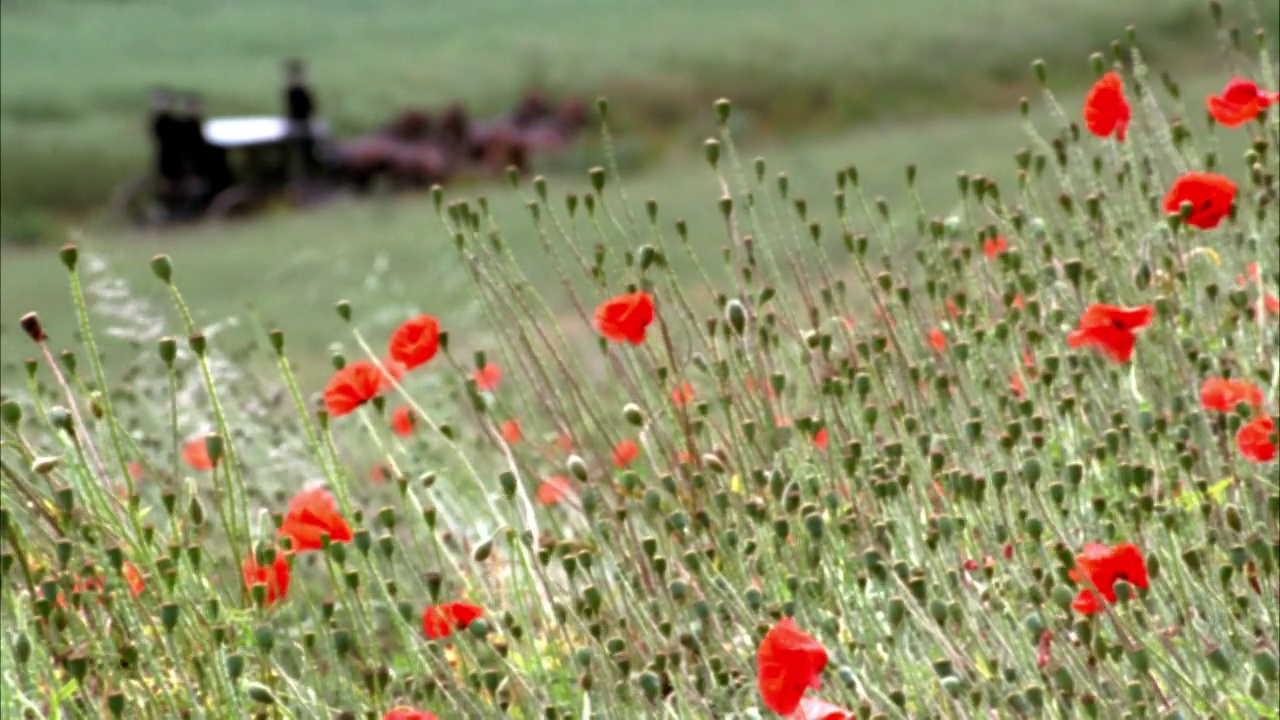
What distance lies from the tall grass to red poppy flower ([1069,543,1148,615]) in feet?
0.05

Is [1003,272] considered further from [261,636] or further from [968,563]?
[261,636]

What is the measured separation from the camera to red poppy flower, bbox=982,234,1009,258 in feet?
11.8

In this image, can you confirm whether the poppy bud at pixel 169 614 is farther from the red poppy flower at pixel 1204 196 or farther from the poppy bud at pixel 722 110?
the red poppy flower at pixel 1204 196

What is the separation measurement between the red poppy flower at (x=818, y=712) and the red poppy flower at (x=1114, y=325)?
743 mm

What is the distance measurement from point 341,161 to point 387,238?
5.94 meters

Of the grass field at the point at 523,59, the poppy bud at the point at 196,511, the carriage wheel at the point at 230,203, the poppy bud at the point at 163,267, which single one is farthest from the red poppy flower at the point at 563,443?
the carriage wheel at the point at 230,203

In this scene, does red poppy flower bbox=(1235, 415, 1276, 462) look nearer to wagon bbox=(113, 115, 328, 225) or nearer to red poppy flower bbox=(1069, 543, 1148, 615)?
red poppy flower bbox=(1069, 543, 1148, 615)

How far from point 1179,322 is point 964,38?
78.1ft

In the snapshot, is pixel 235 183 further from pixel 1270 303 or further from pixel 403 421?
pixel 1270 303

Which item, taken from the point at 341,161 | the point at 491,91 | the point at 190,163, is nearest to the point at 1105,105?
the point at 190,163

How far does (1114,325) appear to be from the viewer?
2635 millimetres

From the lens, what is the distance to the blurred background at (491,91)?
15820 millimetres

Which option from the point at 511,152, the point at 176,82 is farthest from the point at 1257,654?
the point at 176,82

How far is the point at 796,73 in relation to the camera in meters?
25.4
